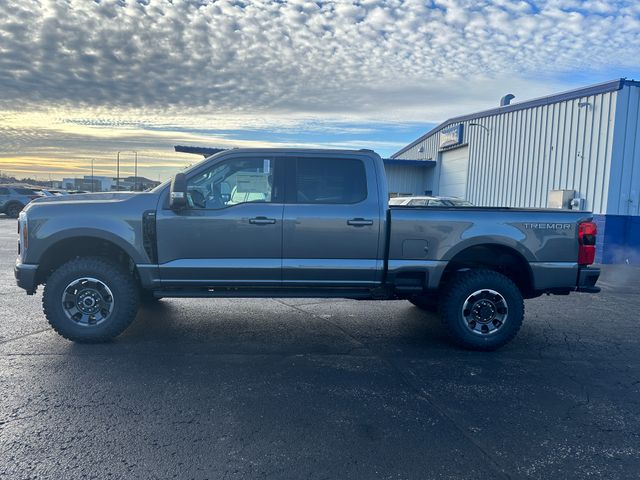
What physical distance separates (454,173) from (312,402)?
21.9 m

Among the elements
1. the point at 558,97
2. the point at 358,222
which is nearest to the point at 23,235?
the point at 358,222

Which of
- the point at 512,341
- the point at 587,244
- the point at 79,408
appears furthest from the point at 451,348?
the point at 79,408

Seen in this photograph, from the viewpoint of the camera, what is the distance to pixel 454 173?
24.2 metres

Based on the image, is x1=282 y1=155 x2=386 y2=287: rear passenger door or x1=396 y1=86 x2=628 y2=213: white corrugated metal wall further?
x1=396 y1=86 x2=628 y2=213: white corrugated metal wall

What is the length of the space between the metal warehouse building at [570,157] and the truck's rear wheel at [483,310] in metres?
9.95

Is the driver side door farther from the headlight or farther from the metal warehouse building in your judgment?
the metal warehouse building

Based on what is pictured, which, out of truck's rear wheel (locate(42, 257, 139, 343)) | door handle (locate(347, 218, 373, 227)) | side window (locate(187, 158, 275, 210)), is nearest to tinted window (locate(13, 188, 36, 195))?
truck's rear wheel (locate(42, 257, 139, 343))

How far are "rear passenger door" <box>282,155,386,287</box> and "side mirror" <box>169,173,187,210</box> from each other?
1.07 m

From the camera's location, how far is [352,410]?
152 inches

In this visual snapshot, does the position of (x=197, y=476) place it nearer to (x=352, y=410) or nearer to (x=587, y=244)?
(x=352, y=410)

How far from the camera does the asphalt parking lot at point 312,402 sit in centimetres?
311

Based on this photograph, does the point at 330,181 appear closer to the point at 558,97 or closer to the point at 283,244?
the point at 283,244

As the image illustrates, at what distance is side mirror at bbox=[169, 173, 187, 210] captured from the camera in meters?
4.97

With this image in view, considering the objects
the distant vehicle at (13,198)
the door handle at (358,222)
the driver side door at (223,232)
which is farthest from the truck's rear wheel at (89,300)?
the distant vehicle at (13,198)
